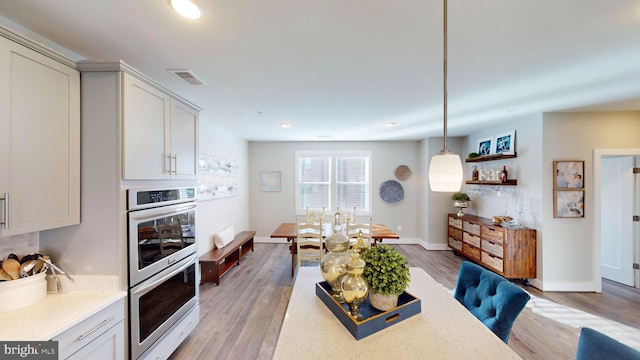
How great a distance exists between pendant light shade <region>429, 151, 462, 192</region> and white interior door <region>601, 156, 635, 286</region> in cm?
430

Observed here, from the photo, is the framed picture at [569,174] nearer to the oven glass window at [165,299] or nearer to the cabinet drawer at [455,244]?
the cabinet drawer at [455,244]

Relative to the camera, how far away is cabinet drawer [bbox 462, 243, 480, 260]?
394 centimetres

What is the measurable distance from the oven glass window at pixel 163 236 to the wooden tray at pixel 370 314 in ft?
4.30

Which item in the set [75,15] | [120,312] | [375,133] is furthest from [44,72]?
[375,133]

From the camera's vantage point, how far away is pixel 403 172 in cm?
Answer: 549

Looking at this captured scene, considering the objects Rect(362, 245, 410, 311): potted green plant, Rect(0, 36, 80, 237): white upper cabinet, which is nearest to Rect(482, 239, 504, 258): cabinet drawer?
Rect(362, 245, 410, 311): potted green plant

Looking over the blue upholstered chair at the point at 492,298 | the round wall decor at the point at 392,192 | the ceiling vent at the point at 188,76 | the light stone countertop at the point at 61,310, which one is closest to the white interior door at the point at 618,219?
the round wall decor at the point at 392,192

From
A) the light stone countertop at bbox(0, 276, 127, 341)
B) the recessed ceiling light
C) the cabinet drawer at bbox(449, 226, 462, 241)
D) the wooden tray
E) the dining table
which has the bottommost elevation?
the cabinet drawer at bbox(449, 226, 462, 241)

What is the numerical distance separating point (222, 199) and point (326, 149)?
2629 mm

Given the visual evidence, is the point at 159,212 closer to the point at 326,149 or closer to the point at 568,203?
the point at 326,149

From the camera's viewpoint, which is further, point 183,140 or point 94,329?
point 183,140

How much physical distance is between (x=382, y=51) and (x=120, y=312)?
99.8 inches

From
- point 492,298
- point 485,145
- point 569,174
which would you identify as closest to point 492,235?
point 569,174

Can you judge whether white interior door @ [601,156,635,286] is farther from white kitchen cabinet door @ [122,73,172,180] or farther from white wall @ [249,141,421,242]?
white kitchen cabinet door @ [122,73,172,180]
